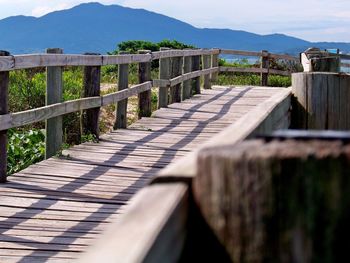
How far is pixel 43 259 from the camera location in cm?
381

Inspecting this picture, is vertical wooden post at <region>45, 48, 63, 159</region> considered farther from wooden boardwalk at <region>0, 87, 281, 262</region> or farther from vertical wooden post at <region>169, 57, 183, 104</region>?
vertical wooden post at <region>169, 57, 183, 104</region>

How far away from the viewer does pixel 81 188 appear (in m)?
5.54

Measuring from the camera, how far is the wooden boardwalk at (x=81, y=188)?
13.5ft

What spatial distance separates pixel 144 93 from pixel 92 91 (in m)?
2.59

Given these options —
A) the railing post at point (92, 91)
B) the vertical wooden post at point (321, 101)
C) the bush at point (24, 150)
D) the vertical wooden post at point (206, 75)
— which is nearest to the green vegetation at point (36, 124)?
the bush at point (24, 150)

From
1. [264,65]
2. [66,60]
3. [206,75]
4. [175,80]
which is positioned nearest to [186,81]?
[175,80]

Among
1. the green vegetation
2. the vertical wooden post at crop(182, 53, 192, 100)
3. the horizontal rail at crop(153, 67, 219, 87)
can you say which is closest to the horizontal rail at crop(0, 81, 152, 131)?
the green vegetation

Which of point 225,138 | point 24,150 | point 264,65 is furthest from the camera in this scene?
point 264,65

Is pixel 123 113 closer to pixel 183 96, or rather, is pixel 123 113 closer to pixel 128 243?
pixel 183 96

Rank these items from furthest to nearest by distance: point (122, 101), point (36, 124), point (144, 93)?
1. point (144, 93)
2. point (36, 124)
3. point (122, 101)

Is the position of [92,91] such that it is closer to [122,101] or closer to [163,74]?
[122,101]

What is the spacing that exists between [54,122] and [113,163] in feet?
2.15

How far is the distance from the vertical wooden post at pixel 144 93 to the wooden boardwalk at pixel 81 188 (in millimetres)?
632

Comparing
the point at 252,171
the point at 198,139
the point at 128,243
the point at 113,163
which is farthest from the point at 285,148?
the point at 198,139
